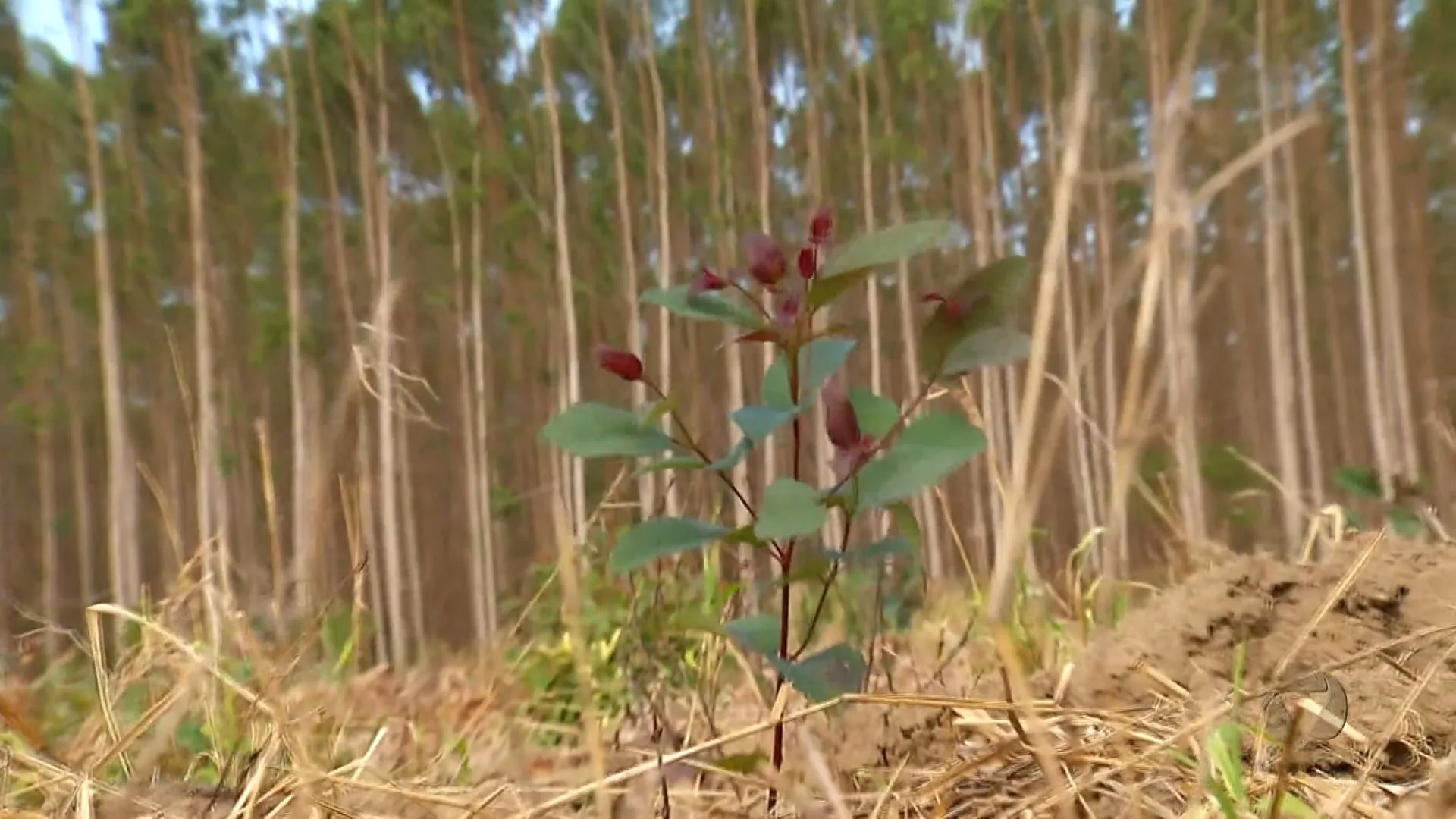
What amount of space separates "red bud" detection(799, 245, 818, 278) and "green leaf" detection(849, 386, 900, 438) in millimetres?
65

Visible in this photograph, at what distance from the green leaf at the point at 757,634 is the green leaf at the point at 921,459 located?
0.27ft

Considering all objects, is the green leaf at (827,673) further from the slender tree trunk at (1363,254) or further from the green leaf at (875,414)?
the slender tree trunk at (1363,254)

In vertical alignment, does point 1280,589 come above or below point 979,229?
below

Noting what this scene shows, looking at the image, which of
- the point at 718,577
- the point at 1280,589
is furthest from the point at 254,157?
the point at 1280,589

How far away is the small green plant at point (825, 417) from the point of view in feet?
1.27

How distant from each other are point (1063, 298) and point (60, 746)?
3902 millimetres

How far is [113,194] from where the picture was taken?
183 inches

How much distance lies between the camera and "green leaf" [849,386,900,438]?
0.42m

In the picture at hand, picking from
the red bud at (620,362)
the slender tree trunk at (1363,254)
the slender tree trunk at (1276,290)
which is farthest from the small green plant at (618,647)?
the slender tree trunk at (1363,254)

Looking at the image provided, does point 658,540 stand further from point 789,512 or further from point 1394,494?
point 1394,494

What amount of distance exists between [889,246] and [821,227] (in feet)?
0.12

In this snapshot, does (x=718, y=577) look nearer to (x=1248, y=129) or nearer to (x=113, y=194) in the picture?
(x=1248, y=129)

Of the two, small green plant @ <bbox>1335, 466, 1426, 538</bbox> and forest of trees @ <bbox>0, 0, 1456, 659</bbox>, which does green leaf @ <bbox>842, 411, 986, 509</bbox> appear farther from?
forest of trees @ <bbox>0, 0, 1456, 659</bbox>

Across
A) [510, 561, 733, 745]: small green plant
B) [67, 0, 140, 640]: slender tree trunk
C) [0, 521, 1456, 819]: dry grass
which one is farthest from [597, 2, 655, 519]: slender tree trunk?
[0, 521, 1456, 819]: dry grass
